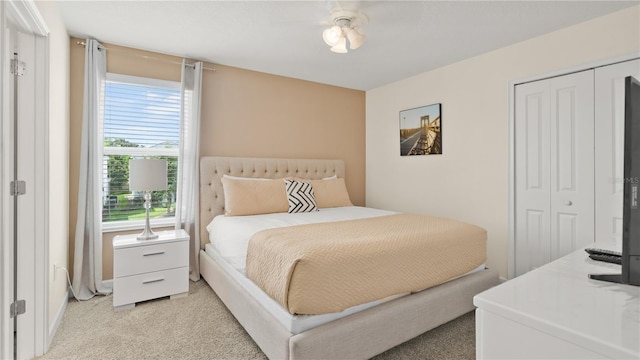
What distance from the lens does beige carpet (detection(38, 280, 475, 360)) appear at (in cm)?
196

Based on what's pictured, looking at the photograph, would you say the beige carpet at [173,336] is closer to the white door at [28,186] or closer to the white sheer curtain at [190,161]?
the white door at [28,186]

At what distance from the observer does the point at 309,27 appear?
2617 mm

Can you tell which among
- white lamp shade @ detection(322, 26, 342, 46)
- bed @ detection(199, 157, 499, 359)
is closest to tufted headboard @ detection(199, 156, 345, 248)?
bed @ detection(199, 157, 499, 359)

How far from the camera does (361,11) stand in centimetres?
231

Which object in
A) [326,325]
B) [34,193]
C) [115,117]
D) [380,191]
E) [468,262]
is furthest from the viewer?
[380,191]

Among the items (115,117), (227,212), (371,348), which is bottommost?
(371,348)

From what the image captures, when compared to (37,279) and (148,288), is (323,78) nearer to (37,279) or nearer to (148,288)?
(148,288)

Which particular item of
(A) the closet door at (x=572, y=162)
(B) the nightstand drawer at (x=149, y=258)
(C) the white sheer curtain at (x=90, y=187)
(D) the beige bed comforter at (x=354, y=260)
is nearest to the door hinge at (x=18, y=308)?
(B) the nightstand drawer at (x=149, y=258)

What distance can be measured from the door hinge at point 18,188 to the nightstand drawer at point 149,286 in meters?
1.01

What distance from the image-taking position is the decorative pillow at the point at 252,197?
3.14 m

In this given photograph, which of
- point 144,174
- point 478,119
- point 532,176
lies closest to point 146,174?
point 144,174

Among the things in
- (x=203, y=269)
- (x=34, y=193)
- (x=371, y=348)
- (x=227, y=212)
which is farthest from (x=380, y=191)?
(x=34, y=193)

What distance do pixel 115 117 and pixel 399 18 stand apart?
9.18ft

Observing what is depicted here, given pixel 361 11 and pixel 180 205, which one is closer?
pixel 361 11
